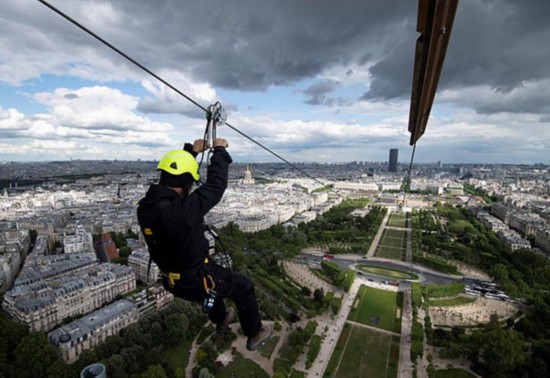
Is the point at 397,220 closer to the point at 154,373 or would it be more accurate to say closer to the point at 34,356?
the point at 154,373

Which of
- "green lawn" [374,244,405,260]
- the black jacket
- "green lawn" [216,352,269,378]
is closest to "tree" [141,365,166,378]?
"green lawn" [216,352,269,378]

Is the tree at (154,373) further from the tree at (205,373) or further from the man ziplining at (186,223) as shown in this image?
the man ziplining at (186,223)

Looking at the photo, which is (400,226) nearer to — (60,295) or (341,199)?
(341,199)

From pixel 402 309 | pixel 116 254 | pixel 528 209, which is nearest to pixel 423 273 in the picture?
pixel 402 309

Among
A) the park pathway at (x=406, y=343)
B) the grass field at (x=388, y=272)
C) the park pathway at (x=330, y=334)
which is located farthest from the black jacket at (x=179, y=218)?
the grass field at (x=388, y=272)

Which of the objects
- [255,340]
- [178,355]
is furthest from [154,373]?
[255,340]

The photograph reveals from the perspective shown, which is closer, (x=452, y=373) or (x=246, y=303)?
(x=246, y=303)
